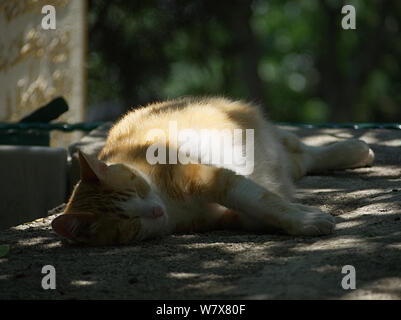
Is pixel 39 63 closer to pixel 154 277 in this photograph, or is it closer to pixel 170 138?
pixel 170 138

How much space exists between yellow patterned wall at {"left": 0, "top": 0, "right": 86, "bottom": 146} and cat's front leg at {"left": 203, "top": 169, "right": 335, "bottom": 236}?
16.4 feet

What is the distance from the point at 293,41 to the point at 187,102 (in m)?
13.7

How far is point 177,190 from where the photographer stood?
3.70 m

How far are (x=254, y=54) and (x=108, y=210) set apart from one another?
9.67m

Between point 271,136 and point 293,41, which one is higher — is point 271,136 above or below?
below

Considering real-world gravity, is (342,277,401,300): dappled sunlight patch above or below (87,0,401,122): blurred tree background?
below

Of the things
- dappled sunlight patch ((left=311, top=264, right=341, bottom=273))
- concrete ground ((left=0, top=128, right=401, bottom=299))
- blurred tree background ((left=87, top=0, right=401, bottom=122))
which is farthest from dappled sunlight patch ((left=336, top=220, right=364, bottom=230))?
blurred tree background ((left=87, top=0, right=401, bottom=122))

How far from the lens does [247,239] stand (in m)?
3.45

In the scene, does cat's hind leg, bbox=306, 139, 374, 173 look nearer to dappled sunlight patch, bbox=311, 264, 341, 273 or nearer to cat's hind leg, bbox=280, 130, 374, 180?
cat's hind leg, bbox=280, 130, 374, 180

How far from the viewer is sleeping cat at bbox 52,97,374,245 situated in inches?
134

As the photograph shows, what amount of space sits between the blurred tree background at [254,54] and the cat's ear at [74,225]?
604cm

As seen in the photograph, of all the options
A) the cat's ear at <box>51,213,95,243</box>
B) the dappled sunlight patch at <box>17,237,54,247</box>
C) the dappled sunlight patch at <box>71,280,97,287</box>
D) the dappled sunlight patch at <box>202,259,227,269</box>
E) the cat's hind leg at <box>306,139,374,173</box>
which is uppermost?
the cat's hind leg at <box>306,139,374,173</box>

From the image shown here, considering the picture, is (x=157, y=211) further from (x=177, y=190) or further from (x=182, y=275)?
(x=182, y=275)
